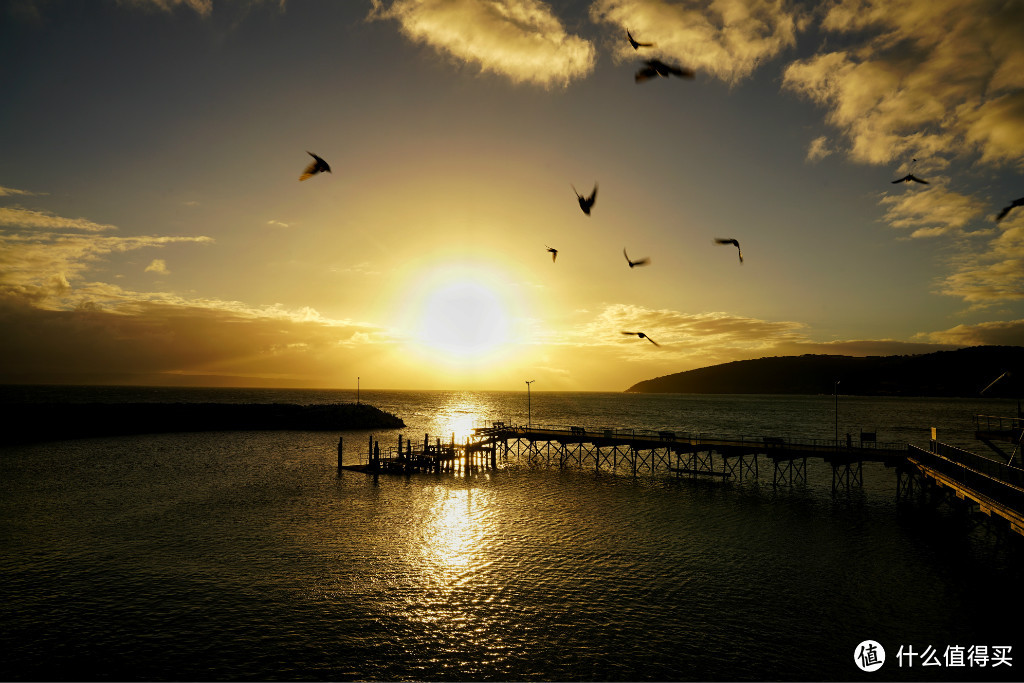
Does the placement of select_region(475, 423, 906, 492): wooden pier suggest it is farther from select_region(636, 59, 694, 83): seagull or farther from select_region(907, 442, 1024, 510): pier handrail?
select_region(636, 59, 694, 83): seagull

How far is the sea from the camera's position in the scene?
16.7 m

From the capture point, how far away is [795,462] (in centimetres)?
5797

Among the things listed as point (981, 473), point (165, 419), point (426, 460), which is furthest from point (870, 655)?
point (165, 419)

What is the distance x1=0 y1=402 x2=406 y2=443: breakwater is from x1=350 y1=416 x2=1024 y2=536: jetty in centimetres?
4212

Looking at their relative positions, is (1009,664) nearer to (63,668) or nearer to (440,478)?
(63,668)

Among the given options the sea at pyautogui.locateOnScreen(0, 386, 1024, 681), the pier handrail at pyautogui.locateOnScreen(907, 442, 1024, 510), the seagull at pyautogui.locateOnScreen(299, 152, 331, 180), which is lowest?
the sea at pyautogui.locateOnScreen(0, 386, 1024, 681)

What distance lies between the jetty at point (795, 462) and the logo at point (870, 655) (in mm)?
10049

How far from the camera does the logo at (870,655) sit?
16.4m

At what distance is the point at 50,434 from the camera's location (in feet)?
255

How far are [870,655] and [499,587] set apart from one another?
13361 millimetres

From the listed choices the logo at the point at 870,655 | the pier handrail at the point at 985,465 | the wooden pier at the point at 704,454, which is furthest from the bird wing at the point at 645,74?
the wooden pier at the point at 704,454

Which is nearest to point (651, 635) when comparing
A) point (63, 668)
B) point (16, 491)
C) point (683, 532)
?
point (683, 532)

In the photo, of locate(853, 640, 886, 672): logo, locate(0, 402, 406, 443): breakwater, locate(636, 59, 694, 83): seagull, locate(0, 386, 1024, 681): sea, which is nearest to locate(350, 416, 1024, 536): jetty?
locate(0, 386, 1024, 681): sea

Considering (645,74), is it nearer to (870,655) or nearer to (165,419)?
(870,655)
